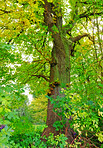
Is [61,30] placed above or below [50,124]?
above

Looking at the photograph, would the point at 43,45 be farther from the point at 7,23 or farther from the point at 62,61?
the point at 7,23

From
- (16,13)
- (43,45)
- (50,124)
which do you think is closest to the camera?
(16,13)

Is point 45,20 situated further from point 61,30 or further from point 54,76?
point 54,76

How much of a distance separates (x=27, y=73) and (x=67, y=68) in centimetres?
213

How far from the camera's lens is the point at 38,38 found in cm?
797

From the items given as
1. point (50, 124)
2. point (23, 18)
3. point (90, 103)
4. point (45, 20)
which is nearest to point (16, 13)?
point (23, 18)

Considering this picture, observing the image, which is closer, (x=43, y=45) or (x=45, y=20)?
(x=45, y=20)

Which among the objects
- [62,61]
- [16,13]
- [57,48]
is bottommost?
[62,61]

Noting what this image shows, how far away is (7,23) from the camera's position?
233 inches

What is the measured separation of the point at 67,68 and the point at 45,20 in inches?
106

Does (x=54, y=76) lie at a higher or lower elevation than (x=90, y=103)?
higher

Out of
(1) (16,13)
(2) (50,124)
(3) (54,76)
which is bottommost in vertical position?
(2) (50,124)

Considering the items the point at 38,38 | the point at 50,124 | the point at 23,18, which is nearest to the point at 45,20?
the point at 38,38

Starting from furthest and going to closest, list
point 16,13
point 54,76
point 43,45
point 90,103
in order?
point 43,45
point 54,76
point 16,13
point 90,103
